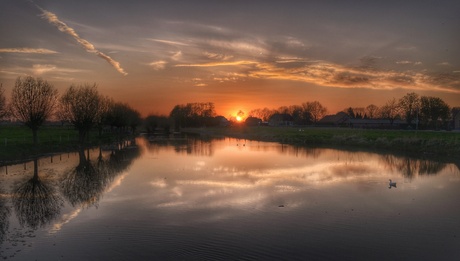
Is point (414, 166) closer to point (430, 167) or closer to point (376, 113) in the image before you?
point (430, 167)

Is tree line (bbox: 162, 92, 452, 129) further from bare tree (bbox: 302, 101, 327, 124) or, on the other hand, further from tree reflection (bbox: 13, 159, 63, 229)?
tree reflection (bbox: 13, 159, 63, 229)

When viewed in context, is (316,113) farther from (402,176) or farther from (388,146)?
(402,176)

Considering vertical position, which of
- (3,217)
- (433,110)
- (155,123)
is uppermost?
(433,110)

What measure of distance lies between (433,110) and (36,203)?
112 meters

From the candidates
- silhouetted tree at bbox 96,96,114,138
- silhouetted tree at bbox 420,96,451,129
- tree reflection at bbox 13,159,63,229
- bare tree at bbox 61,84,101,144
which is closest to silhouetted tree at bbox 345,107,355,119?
silhouetted tree at bbox 420,96,451,129

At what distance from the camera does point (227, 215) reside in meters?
15.0

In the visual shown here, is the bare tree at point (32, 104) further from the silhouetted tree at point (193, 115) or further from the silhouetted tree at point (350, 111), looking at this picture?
the silhouetted tree at point (350, 111)

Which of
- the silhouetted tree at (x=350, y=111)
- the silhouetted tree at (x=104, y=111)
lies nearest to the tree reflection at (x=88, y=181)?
the silhouetted tree at (x=104, y=111)

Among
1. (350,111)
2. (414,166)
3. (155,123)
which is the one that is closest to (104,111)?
(155,123)

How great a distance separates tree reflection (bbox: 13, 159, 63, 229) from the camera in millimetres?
14246

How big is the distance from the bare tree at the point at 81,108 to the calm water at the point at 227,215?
3078cm

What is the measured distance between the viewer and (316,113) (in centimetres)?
16850

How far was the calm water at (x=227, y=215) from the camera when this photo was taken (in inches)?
432

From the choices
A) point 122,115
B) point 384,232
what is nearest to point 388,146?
point 384,232
